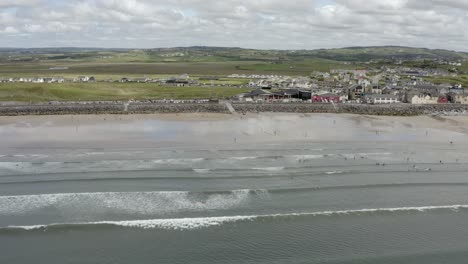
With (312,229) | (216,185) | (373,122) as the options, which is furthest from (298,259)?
(373,122)

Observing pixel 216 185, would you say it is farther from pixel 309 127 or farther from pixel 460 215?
pixel 309 127

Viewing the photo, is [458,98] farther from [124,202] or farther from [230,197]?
[124,202]

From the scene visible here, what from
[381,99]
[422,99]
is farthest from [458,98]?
[381,99]

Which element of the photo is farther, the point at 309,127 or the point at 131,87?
the point at 131,87

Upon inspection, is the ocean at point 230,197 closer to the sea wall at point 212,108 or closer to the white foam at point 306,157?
the white foam at point 306,157

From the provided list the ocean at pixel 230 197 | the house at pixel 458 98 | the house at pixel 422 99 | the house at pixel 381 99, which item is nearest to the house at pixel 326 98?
the house at pixel 381 99

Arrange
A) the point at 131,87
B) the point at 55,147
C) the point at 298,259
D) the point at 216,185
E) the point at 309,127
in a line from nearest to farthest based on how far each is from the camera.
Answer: the point at 298,259, the point at 216,185, the point at 55,147, the point at 309,127, the point at 131,87

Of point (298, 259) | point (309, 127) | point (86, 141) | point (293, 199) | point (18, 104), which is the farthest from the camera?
point (18, 104)
